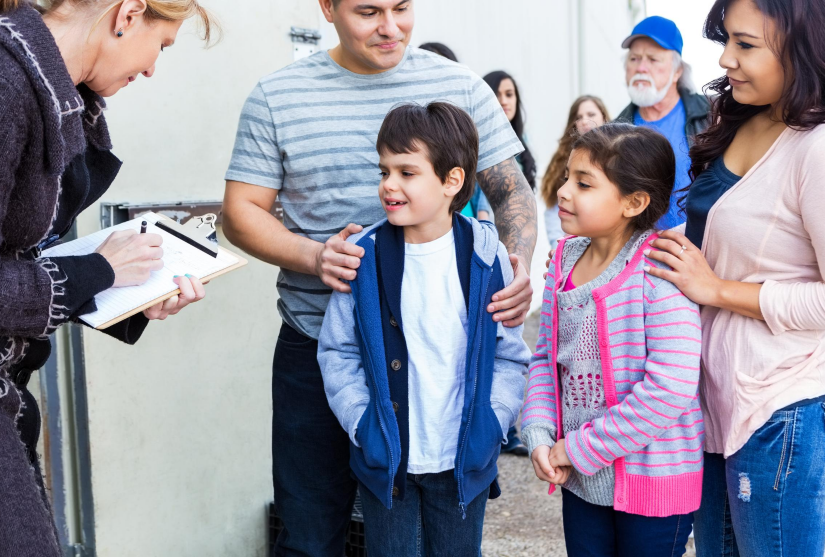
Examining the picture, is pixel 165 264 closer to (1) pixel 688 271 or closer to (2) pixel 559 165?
(1) pixel 688 271

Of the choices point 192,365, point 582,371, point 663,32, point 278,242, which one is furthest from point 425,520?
point 663,32

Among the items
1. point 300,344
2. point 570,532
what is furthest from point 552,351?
point 300,344

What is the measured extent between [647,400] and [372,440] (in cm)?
68

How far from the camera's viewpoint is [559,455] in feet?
6.72

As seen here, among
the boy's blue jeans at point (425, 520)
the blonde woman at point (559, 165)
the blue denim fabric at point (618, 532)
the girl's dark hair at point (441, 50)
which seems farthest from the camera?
the blonde woman at point (559, 165)

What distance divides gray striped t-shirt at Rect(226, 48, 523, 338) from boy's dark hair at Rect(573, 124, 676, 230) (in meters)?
0.53

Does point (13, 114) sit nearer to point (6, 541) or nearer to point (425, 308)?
point (6, 541)

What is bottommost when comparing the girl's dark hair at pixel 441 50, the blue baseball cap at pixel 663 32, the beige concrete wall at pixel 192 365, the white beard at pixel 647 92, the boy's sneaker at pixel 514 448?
the boy's sneaker at pixel 514 448

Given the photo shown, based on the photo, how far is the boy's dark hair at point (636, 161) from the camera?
79.0 inches

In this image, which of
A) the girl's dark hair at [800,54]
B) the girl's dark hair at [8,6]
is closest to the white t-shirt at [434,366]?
the girl's dark hair at [800,54]

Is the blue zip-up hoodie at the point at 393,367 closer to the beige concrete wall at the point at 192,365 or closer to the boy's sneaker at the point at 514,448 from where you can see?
the beige concrete wall at the point at 192,365

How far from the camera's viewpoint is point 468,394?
2.03 metres

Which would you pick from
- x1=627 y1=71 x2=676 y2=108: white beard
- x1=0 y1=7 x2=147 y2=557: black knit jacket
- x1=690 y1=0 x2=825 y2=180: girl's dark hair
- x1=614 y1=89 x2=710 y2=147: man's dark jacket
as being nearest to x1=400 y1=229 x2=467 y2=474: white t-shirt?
x1=0 y1=7 x2=147 y2=557: black knit jacket

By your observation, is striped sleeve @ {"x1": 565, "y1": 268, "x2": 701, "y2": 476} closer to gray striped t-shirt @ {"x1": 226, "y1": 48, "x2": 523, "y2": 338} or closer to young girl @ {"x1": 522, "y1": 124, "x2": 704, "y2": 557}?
young girl @ {"x1": 522, "y1": 124, "x2": 704, "y2": 557}
